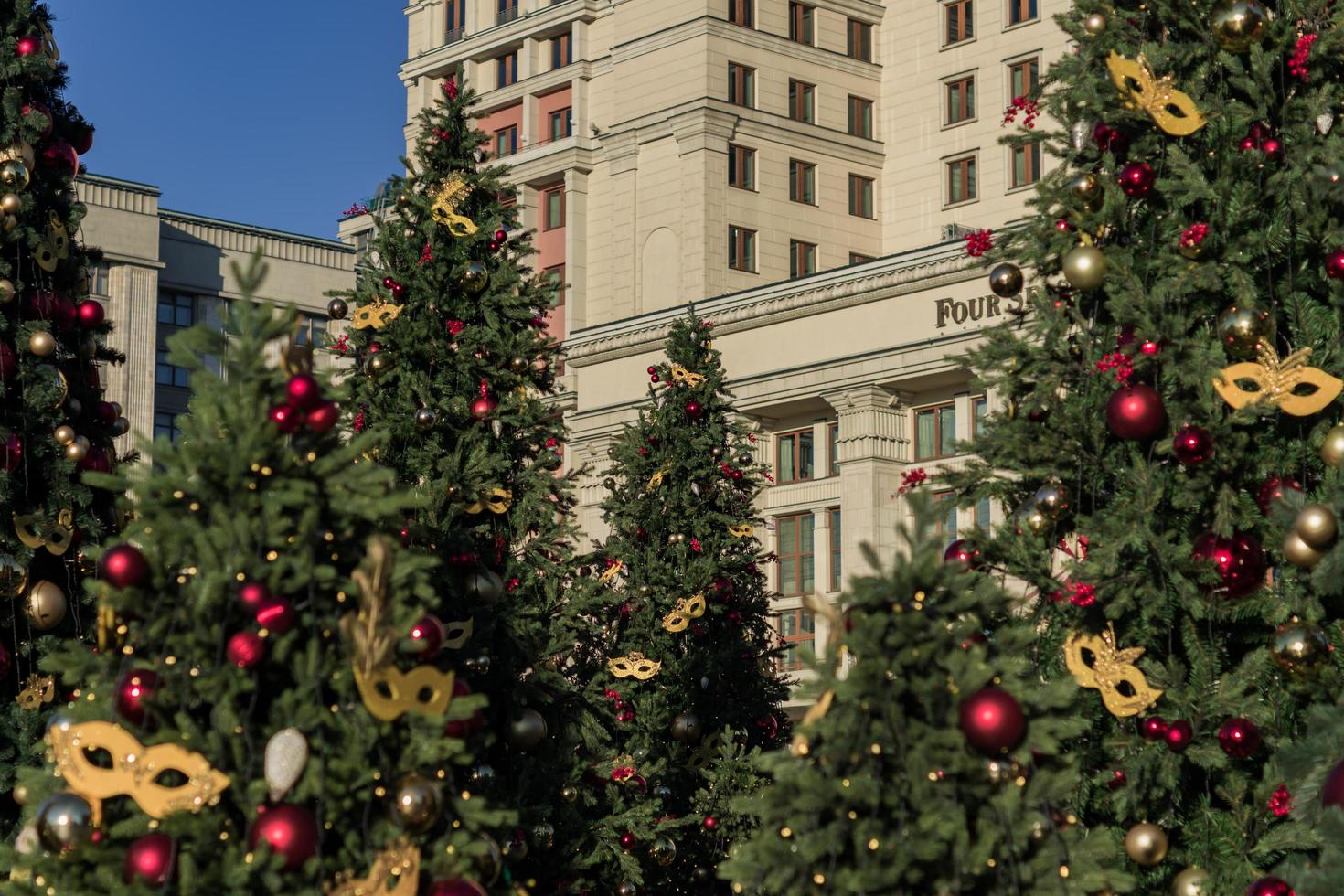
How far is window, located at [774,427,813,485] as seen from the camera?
43.8 meters

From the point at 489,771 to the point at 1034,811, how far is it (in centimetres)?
608

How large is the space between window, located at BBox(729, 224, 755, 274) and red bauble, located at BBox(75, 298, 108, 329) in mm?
33134

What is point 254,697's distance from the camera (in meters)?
9.05

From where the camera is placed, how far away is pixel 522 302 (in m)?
17.4

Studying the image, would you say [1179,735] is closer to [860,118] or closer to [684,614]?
[684,614]

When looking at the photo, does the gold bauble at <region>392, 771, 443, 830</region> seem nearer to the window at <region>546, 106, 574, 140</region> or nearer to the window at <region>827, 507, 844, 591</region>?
the window at <region>827, 507, 844, 591</region>

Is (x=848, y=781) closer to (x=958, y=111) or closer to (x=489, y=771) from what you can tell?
(x=489, y=771)

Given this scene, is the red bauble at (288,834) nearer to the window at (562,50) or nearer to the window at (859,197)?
the window at (859,197)

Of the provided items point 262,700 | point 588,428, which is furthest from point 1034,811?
point 588,428

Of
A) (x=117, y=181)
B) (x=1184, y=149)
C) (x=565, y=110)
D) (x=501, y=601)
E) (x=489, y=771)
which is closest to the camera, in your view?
(x=1184, y=149)

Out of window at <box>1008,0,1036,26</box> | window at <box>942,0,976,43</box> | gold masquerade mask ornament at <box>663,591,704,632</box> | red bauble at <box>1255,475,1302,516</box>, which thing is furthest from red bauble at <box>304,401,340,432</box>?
window at <box>942,0,976,43</box>

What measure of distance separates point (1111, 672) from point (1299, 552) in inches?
64.1

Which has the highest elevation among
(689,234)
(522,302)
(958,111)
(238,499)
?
(958,111)

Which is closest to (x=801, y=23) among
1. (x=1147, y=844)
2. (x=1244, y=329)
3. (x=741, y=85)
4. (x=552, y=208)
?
(x=741, y=85)
